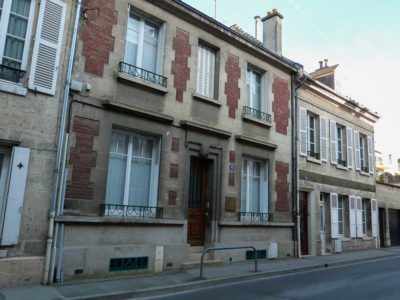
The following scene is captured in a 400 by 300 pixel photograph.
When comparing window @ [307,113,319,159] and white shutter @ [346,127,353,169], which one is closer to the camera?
window @ [307,113,319,159]

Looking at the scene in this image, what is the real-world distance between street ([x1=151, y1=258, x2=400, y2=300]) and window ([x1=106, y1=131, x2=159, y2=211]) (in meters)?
2.54

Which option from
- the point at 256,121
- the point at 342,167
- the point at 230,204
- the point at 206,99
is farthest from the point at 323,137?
the point at 206,99

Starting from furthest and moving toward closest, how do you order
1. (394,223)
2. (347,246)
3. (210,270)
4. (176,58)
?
(394,223) → (347,246) → (176,58) → (210,270)

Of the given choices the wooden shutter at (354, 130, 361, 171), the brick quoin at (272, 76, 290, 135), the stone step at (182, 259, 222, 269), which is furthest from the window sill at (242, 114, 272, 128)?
the wooden shutter at (354, 130, 361, 171)

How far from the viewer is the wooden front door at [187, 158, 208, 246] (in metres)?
9.75

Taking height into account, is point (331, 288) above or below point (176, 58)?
below

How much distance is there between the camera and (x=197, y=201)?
999 centimetres

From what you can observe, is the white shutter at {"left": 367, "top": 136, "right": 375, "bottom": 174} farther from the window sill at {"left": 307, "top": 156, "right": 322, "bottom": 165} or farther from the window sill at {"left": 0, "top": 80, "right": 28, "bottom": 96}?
the window sill at {"left": 0, "top": 80, "right": 28, "bottom": 96}

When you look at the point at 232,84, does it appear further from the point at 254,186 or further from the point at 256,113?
the point at 254,186

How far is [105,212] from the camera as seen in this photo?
7871mm

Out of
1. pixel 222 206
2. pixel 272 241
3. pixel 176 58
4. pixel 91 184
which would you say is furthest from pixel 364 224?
pixel 91 184

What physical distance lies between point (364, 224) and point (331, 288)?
10.1 meters

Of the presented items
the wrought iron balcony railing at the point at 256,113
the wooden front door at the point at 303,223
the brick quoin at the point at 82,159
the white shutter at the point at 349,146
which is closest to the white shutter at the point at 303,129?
the wooden front door at the point at 303,223

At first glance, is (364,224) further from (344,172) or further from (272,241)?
(272,241)
